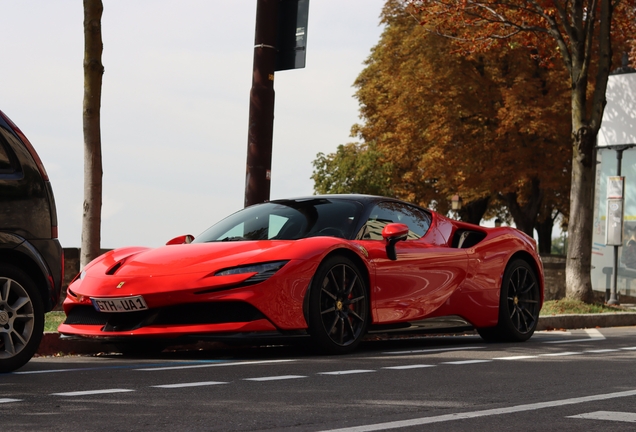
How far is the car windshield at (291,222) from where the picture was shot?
980cm

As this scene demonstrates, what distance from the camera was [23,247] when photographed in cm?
775

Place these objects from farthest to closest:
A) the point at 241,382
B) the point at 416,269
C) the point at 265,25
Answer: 1. the point at 265,25
2. the point at 416,269
3. the point at 241,382

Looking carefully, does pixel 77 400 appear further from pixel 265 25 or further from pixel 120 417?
pixel 265 25

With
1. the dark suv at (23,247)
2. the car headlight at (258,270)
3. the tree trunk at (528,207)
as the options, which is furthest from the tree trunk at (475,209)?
the dark suv at (23,247)

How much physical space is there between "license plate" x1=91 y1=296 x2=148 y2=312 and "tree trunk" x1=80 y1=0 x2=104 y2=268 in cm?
513

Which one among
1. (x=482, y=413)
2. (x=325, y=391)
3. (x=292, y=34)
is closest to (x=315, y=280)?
(x=325, y=391)

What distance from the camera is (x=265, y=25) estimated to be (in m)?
12.6

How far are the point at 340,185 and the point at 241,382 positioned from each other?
52.3 m

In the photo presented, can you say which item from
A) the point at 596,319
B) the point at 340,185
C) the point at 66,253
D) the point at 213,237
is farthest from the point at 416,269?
the point at 340,185

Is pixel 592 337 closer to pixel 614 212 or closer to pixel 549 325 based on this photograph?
pixel 549 325

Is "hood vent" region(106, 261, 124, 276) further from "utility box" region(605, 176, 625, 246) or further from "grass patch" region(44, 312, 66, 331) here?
"utility box" region(605, 176, 625, 246)

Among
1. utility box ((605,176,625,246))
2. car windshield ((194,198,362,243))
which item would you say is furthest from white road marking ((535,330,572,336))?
utility box ((605,176,625,246))

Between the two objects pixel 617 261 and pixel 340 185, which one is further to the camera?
pixel 340 185

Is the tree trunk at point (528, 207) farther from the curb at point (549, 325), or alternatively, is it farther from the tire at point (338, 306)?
the tire at point (338, 306)
